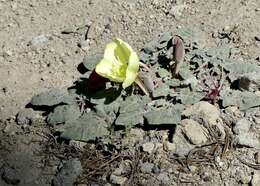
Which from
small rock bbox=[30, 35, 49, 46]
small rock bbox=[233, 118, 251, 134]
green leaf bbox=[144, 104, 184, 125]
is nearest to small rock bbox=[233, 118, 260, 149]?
small rock bbox=[233, 118, 251, 134]

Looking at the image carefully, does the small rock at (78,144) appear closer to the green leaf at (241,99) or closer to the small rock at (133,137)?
the small rock at (133,137)

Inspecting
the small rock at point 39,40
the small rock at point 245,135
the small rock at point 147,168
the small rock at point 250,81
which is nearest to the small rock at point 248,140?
the small rock at point 245,135

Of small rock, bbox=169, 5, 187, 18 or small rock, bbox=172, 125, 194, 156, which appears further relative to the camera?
small rock, bbox=169, 5, 187, 18

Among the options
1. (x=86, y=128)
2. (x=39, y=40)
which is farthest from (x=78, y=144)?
(x=39, y=40)

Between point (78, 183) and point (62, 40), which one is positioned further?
point (62, 40)

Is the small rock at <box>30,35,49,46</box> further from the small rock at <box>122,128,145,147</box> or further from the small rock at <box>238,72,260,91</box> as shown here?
the small rock at <box>238,72,260,91</box>

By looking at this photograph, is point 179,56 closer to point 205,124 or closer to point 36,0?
point 205,124

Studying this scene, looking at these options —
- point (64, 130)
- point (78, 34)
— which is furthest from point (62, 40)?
point (64, 130)
